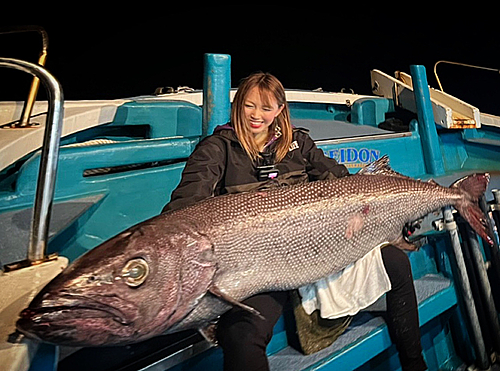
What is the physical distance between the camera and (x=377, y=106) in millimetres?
4035

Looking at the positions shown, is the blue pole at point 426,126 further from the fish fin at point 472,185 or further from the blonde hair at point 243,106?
the blonde hair at point 243,106

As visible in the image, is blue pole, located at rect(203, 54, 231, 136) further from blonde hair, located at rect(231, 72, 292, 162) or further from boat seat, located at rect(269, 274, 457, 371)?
boat seat, located at rect(269, 274, 457, 371)

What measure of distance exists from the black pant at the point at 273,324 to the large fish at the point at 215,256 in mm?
57

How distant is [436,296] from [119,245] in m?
1.49

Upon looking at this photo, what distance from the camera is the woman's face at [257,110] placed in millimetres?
1714

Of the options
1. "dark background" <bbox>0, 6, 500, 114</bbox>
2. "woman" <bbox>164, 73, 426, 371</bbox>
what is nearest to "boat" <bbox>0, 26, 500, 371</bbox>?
"woman" <bbox>164, 73, 426, 371</bbox>

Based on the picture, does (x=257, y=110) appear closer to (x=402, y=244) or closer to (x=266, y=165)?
(x=266, y=165)

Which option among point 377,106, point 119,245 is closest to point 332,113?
point 377,106

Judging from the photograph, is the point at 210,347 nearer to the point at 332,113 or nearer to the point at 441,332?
the point at 441,332

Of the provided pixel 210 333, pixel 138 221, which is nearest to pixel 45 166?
pixel 210 333

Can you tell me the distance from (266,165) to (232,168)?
14cm

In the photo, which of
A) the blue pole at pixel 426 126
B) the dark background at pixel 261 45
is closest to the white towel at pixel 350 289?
the blue pole at pixel 426 126

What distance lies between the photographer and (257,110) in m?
1.71

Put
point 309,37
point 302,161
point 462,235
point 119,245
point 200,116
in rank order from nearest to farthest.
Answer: point 119,245, point 302,161, point 462,235, point 200,116, point 309,37
